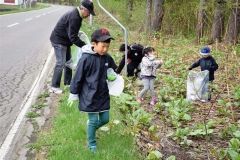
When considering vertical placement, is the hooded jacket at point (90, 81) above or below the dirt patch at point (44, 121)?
above

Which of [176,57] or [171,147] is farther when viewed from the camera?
[176,57]

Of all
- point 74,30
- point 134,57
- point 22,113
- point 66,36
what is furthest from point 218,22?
point 22,113

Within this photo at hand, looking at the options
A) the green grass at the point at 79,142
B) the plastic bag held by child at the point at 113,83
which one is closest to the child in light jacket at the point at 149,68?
the green grass at the point at 79,142

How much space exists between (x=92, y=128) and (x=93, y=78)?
25.9 inches

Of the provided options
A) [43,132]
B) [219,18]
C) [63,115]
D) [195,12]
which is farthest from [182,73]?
[195,12]

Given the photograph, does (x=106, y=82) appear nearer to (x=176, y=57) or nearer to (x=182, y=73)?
(x=182, y=73)

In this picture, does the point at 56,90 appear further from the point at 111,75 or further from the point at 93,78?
the point at 93,78

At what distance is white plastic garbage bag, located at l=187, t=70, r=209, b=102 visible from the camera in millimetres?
8523

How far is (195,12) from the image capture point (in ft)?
68.8

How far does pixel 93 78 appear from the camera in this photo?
5.54 m

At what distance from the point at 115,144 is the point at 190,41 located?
527 inches

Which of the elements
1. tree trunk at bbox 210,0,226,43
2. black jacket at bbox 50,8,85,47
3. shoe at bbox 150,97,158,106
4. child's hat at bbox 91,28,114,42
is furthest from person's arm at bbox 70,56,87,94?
tree trunk at bbox 210,0,226,43

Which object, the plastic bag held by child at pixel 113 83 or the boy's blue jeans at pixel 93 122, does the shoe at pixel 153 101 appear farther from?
the boy's blue jeans at pixel 93 122

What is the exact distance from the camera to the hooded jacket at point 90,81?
5512mm
